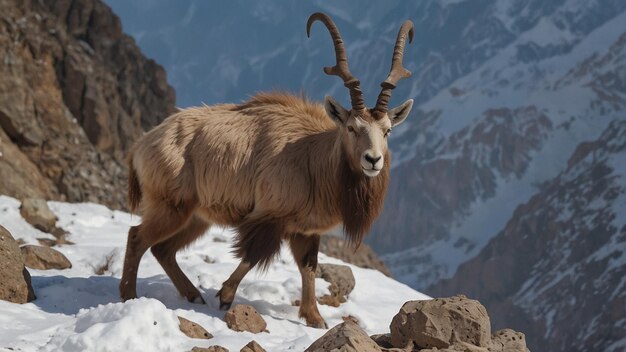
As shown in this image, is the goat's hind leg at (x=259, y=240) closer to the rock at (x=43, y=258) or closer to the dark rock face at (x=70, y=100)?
the rock at (x=43, y=258)

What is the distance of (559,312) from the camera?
192 meters

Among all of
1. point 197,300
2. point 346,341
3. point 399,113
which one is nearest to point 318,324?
point 197,300

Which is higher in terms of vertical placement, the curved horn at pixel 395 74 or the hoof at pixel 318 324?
the curved horn at pixel 395 74

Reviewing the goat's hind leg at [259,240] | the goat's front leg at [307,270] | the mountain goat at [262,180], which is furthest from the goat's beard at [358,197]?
the goat's hind leg at [259,240]

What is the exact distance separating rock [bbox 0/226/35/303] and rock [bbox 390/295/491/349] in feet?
13.3

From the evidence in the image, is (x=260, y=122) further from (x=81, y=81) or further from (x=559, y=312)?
(x=559, y=312)

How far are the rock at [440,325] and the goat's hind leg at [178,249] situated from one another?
3099 millimetres

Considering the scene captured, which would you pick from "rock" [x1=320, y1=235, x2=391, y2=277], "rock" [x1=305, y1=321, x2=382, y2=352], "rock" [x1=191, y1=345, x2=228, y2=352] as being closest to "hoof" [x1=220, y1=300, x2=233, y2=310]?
"rock" [x1=191, y1=345, x2=228, y2=352]

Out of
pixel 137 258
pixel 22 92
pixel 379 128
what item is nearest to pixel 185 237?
pixel 137 258

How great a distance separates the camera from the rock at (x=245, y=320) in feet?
28.3

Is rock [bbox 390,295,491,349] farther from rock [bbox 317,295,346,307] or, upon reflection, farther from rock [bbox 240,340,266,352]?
rock [bbox 317,295,346,307]

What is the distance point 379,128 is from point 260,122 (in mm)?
1836

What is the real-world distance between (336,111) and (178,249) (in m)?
2.74

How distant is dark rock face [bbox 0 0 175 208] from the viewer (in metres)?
21.8
